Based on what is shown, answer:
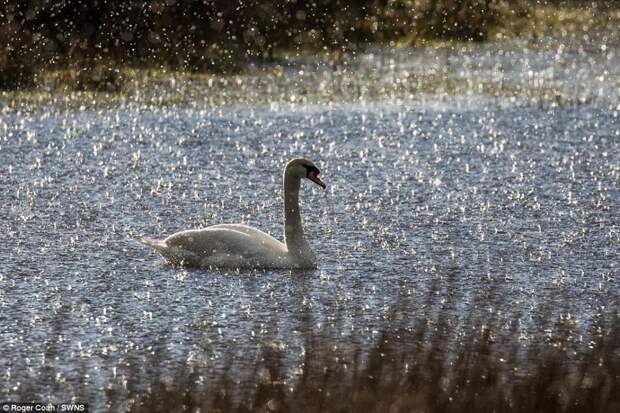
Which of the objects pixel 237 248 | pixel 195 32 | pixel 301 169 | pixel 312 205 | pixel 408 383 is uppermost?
pixel 195 32

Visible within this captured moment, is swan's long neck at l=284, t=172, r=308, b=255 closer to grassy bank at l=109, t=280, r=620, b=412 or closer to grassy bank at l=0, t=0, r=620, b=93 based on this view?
grassy bank at l=109, t=280, r=620, b=412

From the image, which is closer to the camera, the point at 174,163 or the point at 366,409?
the point at 366,409

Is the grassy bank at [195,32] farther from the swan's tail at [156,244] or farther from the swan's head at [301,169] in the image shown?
the swan's tail at [156,244]

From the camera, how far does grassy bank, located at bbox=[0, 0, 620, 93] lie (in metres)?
26.8

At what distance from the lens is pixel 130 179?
18.5 metres

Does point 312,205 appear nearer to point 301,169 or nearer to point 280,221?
point 280,221

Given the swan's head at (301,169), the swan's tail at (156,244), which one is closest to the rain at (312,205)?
the swan's tail at (156,244)

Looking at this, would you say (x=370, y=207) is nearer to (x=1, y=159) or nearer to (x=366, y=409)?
(x=1, y=159)

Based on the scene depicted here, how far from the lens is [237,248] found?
1340 cm

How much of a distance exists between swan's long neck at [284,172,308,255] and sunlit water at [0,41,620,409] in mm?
295

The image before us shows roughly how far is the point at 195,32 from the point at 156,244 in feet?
53.8

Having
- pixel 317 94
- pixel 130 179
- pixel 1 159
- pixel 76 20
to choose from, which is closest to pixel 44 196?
pixel 130 179

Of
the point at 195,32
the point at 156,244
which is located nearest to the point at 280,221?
the point at 156,244

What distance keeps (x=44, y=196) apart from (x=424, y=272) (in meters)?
5.45
